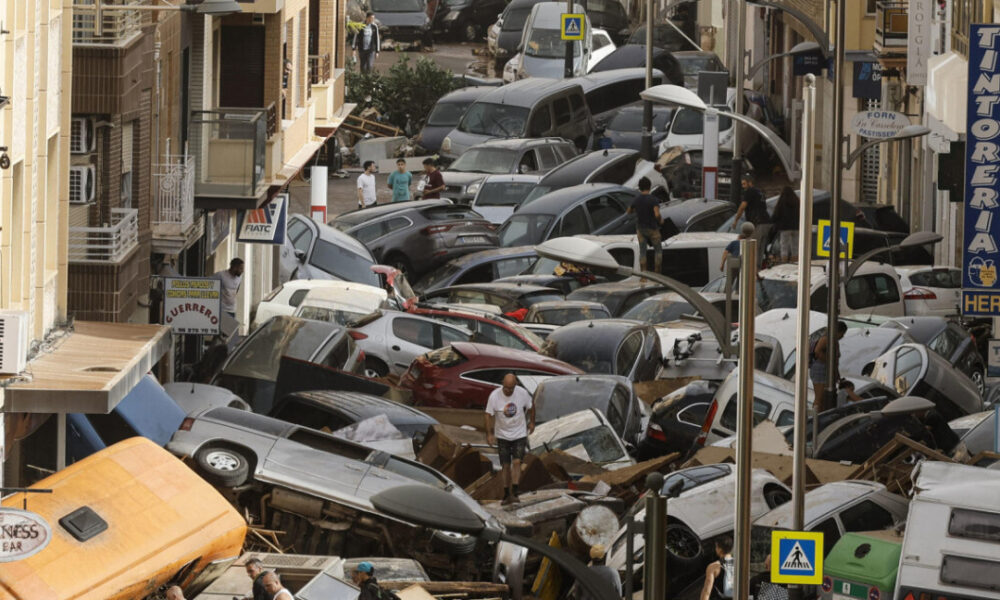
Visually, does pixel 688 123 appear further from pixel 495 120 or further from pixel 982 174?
pixel 982 174

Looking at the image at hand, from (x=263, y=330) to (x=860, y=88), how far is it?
18.0m

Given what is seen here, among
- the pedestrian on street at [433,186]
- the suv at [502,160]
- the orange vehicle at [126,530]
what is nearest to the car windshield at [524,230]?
the pedestrian on street at [433,186]

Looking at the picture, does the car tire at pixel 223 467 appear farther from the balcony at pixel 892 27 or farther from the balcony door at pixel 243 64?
the balcony at pixel 892 27

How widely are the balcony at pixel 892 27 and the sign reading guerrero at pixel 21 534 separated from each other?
32.9 meters

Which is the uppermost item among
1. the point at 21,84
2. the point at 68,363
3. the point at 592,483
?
the point at 21,84

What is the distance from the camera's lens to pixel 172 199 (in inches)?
1097

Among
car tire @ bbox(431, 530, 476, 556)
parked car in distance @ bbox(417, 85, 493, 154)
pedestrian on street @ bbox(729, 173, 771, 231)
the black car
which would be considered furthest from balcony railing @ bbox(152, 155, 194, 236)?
parked car in distance @ bbox(417, 85, 493, 154)

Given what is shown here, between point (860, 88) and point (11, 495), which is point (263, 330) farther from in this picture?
point (860, 88)

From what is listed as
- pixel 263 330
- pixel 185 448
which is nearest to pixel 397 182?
pixel 263 330

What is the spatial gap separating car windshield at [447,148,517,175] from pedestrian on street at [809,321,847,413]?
51.8 ft

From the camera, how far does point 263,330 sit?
26.4 meters

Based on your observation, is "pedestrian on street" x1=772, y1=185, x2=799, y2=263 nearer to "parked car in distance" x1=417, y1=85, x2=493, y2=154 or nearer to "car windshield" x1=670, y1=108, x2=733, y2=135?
"car windshield" x1=670, y1=108, x2=733, y2=135

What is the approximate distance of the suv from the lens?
4291 centimetres

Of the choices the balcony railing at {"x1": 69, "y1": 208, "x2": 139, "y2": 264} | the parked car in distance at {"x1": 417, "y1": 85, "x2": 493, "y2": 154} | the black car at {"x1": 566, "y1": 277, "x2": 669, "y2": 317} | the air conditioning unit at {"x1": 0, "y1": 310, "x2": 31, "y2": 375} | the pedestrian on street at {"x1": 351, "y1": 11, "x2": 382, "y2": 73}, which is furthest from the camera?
the pedestrian on street at {"x1": 351, "y1": 11, "x2": 382, "y2": 73}
